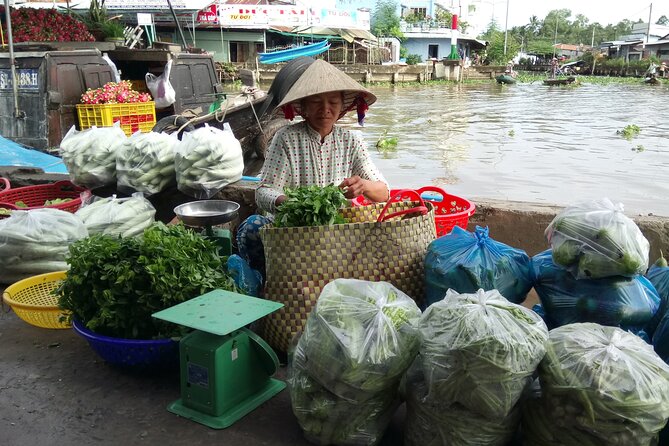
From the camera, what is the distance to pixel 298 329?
239 centimetres

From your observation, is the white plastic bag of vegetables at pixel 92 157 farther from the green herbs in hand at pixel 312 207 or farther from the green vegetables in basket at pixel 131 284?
the green herbs in hand at pixel 312 207

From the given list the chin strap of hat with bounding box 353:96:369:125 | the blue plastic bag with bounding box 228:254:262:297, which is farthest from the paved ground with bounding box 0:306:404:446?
the chin strap of hat with bounding box 353:96:369:125

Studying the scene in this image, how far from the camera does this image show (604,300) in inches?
82.9

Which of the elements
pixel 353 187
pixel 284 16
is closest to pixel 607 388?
pixel 353 187

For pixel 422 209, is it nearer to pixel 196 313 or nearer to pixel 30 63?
pixel 196 313

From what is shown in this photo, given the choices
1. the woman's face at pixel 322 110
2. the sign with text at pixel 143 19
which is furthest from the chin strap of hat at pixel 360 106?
the sign with text at pixel 143 19

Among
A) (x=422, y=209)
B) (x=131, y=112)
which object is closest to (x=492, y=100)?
(x=131, y=112)

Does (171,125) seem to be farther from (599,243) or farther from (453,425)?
(453,425)

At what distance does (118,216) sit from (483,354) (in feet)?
8.72

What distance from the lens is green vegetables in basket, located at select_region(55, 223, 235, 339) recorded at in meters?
2.27

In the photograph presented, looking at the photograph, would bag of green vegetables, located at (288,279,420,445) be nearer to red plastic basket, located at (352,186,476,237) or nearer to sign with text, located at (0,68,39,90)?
red plastic basket, located at (352,186,476,237)

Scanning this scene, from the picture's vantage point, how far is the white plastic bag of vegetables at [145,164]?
13.0 ft

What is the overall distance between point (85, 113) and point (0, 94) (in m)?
1.16

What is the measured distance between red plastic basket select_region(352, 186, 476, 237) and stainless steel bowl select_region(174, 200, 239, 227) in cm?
67
